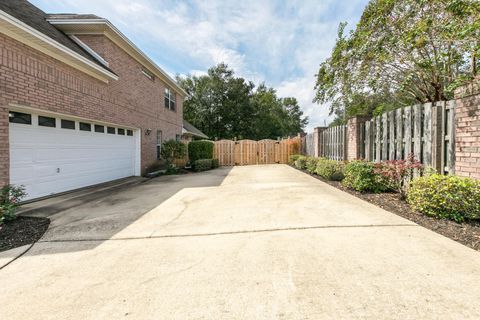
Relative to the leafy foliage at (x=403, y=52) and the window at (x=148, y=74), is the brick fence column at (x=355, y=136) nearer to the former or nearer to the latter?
the leafy foliage at (x=403, y=52)

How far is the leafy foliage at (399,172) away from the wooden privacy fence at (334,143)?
2754mm

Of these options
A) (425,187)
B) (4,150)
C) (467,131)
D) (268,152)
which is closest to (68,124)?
(4,150)

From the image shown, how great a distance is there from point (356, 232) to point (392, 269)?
0.94 m

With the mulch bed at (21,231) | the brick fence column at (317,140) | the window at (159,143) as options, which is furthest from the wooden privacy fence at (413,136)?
the window at (159,143)

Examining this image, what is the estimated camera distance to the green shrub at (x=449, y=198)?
11.0 ft

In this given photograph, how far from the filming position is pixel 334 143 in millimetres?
8992

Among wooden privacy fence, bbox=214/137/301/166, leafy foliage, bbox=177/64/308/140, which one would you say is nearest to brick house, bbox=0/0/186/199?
wooden privacy fence, bbox=214/137/301/166

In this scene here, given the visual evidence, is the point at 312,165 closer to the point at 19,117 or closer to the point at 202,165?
the point at 202,165

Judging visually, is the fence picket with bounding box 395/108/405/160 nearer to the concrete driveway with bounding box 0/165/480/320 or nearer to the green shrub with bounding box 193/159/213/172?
the concrete driveway with bounding box 0/165/480/320

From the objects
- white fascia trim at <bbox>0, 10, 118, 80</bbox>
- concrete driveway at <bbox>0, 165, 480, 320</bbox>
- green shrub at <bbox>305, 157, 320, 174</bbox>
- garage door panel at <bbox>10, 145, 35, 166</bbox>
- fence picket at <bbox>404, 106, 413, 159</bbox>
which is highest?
white fascia trim at <bbox>0, 10, 118, 80</bbox>

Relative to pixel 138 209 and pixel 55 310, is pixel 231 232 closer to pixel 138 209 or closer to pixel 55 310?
pixel 55 310

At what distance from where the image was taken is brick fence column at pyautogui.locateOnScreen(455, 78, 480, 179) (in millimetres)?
3551

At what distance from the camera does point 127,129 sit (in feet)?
30.6

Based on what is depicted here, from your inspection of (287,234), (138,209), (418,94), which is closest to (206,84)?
(418,94)
